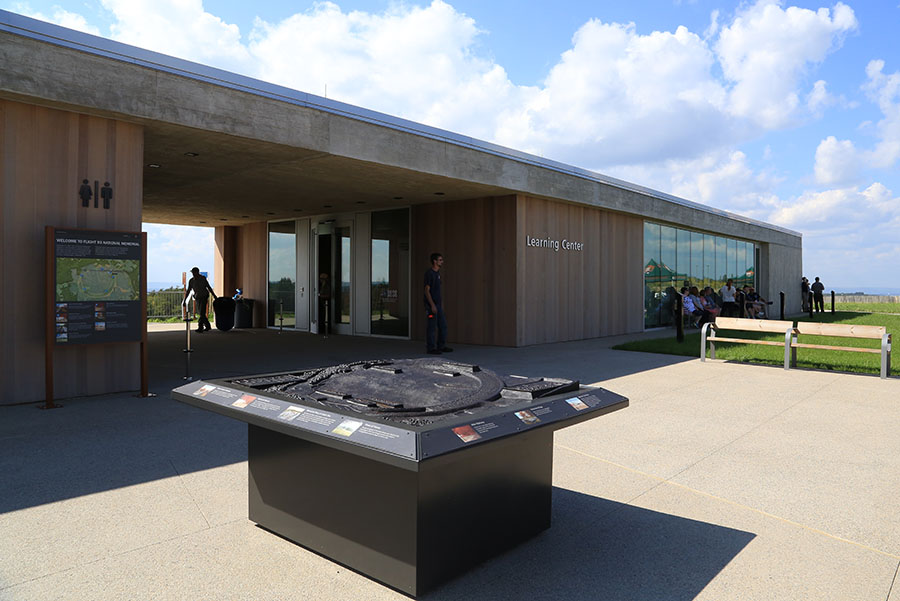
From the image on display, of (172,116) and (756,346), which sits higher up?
(172,116)

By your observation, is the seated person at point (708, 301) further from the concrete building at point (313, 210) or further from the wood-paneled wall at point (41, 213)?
A: the wood-paneled wall at point (41, 213)

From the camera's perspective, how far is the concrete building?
6309 mm

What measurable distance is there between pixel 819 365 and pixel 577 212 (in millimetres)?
6372

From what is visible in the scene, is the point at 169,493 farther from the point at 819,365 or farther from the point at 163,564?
the point at 819,365

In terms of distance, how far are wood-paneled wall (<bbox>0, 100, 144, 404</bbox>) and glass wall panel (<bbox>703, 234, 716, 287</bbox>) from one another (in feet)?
63.8

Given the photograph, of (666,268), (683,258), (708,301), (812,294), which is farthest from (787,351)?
(812,294)

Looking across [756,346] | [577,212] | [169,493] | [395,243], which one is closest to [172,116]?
[169,493]

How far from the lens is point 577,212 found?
1466cm

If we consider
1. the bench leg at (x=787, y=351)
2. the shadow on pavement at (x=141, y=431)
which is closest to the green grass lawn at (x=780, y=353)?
the bench leg at (x=787, y=351)

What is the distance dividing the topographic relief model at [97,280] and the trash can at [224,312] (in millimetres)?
11753

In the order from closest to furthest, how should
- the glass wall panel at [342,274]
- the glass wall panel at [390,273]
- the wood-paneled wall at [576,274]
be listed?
the wood-paneled wall at [576,274] → the glass wall panel at [390,273] → the glass wall panel at [342,274]

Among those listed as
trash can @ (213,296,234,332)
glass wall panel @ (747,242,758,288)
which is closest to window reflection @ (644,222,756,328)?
glass wall panel @ (747,242,758,288)

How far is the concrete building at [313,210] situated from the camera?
6309mm

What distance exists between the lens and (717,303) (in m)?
21.8
